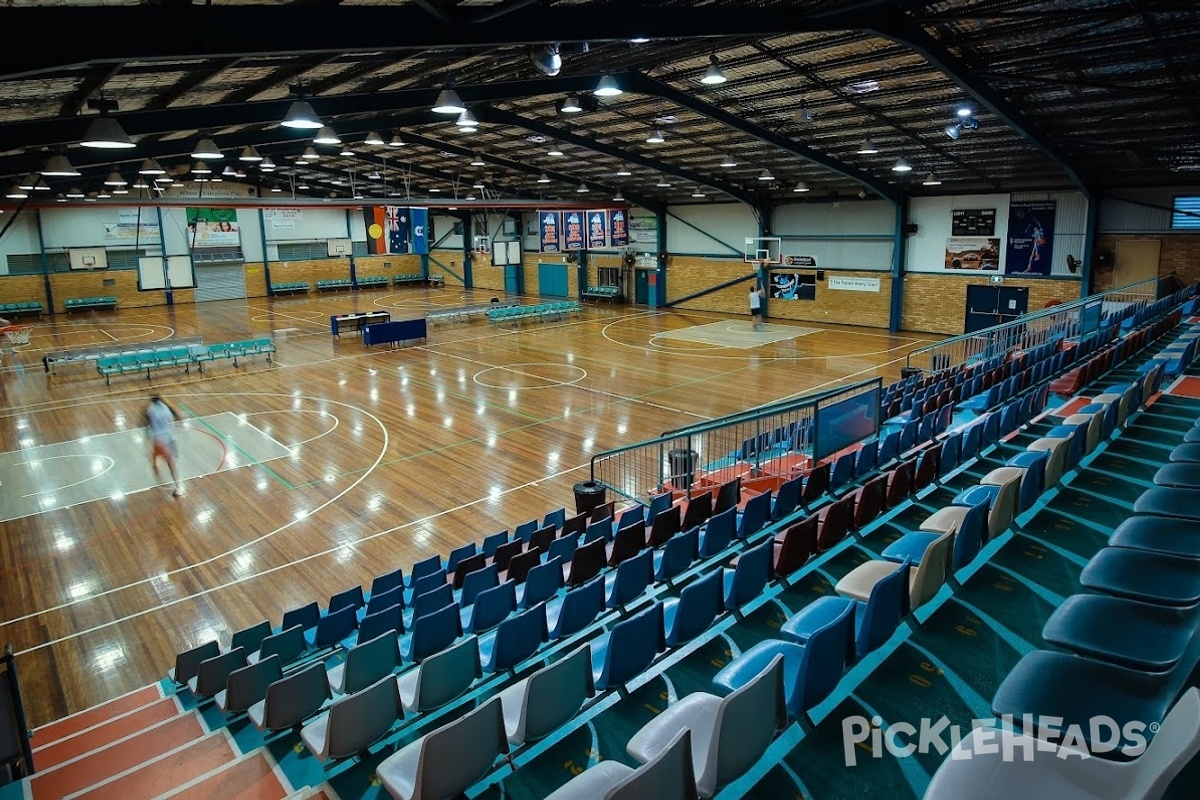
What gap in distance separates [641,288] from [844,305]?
1125 cm

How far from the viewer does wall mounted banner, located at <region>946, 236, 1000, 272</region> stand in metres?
25.1

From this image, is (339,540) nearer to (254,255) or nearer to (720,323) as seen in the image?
(720,323)

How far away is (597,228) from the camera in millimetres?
32906

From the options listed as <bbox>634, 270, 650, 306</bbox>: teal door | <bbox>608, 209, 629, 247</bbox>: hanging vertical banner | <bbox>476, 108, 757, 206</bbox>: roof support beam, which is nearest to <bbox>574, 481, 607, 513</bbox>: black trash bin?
<bbox>476, 108, 757, 206</bbox>: roof support beam

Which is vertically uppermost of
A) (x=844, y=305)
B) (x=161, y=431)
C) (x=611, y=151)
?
(x=611, y=151)

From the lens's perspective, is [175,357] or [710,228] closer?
[175,357]

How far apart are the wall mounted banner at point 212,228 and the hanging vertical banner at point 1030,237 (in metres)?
37.6

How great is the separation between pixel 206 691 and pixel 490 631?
2.50 metres

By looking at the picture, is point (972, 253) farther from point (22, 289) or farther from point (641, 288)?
point (22, 289)

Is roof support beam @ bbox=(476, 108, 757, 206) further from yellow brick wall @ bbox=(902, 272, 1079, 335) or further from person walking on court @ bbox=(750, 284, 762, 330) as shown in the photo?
yellow brick wall @ bbox=(902, 272, 1079, 335)

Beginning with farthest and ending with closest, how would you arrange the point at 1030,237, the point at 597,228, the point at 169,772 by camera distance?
the point at 597,228 → the point at 1030,237 → the point at 169,772

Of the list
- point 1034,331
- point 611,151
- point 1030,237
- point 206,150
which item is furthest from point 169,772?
point 1030,237

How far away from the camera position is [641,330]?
28906 mm

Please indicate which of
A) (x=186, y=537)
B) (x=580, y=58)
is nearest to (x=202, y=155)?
(x=186, y=537)
